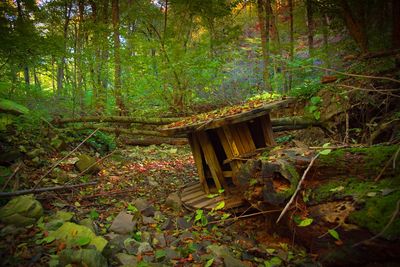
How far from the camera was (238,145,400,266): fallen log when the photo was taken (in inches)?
90.2

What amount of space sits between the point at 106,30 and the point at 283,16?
12579mm

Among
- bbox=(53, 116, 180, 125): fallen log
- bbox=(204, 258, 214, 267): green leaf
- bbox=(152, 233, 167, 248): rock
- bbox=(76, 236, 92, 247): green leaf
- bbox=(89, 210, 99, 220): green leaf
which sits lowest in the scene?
bbox=(204, 258, 214, 267): green leaf

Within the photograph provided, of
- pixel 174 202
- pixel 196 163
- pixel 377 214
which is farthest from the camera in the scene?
pixel 196 163

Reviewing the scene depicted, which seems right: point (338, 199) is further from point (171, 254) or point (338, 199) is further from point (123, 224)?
point (123, 224)

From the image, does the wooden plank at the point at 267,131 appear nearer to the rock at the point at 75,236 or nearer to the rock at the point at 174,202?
the rock at the point at 174,202

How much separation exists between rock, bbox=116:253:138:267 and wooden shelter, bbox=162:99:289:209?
5.00ft

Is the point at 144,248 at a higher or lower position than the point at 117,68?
lower

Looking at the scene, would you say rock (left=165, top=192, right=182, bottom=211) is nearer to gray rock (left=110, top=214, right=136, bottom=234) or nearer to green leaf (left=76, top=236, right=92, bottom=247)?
gray rock (left=110, top=214, right=136, bottom=234)

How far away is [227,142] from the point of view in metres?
4.32

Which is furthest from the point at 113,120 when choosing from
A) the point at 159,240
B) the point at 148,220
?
the point at 159,240

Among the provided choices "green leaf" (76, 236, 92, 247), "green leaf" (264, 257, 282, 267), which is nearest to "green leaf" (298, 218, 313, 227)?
"green leaf" (264, 257, 282, 267)

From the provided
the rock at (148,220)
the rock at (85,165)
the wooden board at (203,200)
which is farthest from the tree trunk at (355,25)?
the rock at (85,165)

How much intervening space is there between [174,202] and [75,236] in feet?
6.20

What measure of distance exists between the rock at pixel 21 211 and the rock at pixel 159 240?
1.44m
